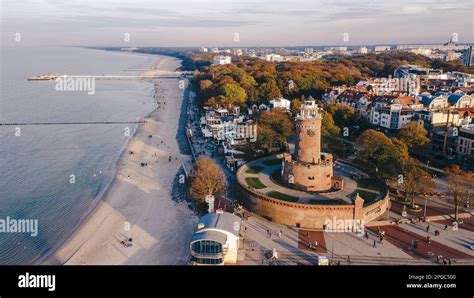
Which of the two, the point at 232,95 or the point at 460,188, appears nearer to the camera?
the point at 460,188

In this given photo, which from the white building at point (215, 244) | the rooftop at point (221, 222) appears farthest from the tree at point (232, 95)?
the white building at point (215, 244)

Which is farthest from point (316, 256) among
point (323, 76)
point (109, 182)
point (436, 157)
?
point (323, 76)

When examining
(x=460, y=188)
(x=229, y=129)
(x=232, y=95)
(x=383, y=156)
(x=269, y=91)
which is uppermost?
(x=269, y=91)

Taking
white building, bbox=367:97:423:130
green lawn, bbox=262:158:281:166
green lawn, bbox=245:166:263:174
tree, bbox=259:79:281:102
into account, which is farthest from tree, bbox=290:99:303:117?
green lawn, bbox=245:166:263:174

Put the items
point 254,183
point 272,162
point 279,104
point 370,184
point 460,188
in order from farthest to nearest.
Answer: point 279,104
point 272,162
point 370,184
point 254,183
point 460,188

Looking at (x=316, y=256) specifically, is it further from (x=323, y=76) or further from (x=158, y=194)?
(x=323, y=76)

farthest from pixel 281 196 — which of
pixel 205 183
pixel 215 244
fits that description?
pixel 215 244

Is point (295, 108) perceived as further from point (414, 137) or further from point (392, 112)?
point (414, 137)

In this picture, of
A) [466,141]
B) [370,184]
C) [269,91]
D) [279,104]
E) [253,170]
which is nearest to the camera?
[370,184]
